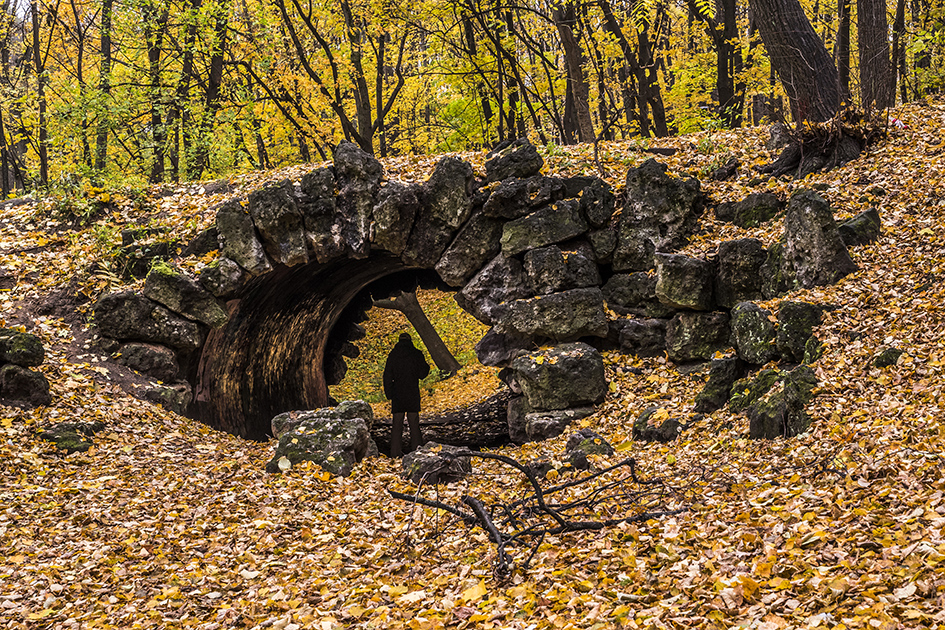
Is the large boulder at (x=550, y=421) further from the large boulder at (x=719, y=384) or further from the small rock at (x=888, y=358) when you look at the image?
the small rock at (x=888, y=358)

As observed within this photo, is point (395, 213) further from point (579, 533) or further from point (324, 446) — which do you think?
point (579, 533)

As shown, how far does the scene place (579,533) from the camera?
16.0 feet

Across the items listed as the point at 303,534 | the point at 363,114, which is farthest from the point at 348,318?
the point at 303,534

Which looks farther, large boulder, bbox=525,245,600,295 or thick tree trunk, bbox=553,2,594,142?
thick tree trunk, bbox=553,2,594,142

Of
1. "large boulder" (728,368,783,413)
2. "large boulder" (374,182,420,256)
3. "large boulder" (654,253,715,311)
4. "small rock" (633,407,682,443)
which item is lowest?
"small rock" (633,407,682,443)

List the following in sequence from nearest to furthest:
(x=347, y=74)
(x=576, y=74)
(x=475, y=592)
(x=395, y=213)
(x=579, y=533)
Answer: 1. (x=475, y=592)
2. (x=579, y=533)
3. (x=395, y=213)
4. (x=576, y=74)
5. (x=347, y=74)

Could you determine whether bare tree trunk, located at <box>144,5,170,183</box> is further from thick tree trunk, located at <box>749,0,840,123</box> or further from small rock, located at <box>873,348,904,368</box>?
small rock, located at <box>873,348,904,368</box>

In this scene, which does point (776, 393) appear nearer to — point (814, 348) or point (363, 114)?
point (814, 348)

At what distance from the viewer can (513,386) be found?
34.8 feet

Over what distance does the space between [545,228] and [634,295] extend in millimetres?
1728

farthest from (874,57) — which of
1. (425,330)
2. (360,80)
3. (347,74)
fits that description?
(425,330)

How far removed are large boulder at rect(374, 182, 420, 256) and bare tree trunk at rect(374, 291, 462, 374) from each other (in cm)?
635

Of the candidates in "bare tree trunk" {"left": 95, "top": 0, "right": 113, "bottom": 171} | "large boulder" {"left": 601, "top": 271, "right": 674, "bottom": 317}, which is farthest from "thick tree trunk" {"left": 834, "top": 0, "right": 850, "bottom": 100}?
"bare tree trunk" {"left": 95, "top": 0, "right": 113, "bottom": 171}

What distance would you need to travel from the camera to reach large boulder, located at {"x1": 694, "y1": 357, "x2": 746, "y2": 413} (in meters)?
7.57
